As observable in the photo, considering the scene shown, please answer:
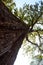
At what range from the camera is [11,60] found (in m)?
9.07

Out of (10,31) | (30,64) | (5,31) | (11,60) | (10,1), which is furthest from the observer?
(30,64)

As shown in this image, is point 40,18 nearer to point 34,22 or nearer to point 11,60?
point 34,22

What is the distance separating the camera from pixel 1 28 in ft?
18.7

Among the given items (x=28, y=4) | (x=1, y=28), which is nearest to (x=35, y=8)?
(x=28, y=4)

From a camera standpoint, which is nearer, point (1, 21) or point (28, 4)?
point (1, 21)

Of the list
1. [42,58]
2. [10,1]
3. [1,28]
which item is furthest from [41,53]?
[1,28]

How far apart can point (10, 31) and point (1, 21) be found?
1070 millimetres

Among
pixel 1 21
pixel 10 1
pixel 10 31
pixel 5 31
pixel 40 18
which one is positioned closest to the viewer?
pixel 1 21

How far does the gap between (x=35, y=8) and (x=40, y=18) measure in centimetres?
98

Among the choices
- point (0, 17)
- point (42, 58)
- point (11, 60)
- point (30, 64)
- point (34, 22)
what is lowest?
point (30, 64)

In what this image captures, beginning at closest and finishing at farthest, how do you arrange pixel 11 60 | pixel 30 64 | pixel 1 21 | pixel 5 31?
pixel 1 21
pixel 5 31
pixel 11 60
pixel 30 64

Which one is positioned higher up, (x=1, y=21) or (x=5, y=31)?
(x=1, y=21)

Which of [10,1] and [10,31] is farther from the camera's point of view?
[10,1]

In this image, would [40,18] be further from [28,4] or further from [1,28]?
[1,28]
